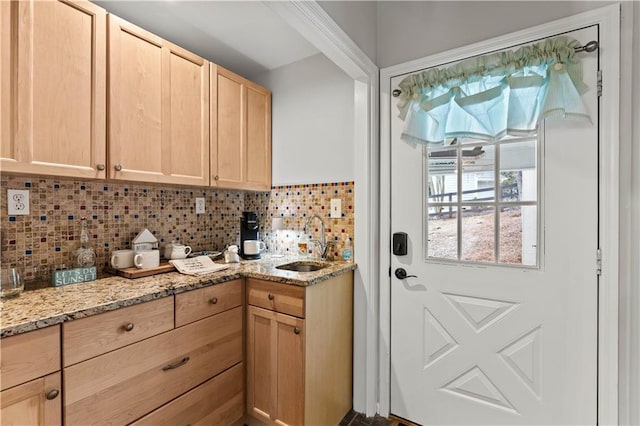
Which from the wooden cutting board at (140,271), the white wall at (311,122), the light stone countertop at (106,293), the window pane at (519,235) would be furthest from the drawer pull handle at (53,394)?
the window pane at (519,235)

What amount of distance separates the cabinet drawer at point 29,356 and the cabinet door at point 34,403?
3cm

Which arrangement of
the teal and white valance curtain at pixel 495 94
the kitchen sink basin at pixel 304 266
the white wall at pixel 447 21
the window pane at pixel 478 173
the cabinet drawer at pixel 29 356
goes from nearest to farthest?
the cabinet drawer at pixel 29 356 < the teal and white valance curtain at pixel 495 94 < the white wall at pixel 447 21 < the window pane at pixel 478 173 < the kitchen sink basin at pixel 304 266

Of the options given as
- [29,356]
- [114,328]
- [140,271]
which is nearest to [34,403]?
[29,356]

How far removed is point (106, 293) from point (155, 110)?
3.23 ft

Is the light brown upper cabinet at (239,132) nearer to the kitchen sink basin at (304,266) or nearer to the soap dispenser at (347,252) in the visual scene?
the kitchen sink basin at (304,266)

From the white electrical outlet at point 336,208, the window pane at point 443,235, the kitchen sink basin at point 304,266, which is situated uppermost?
the white electrical outlet at point 336,208

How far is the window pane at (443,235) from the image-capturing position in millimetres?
1591

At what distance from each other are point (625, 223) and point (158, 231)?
2446 mm

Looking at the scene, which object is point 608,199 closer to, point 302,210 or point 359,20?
point 359,20

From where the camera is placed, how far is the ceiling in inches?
64.8

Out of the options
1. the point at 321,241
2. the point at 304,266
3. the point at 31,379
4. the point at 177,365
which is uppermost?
the point at 321,241

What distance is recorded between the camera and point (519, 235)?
4.69 ft

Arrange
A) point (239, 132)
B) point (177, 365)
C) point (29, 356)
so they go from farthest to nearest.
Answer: point (239, 132), point (177, 365), point (29, 356)

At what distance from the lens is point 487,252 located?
150cm
